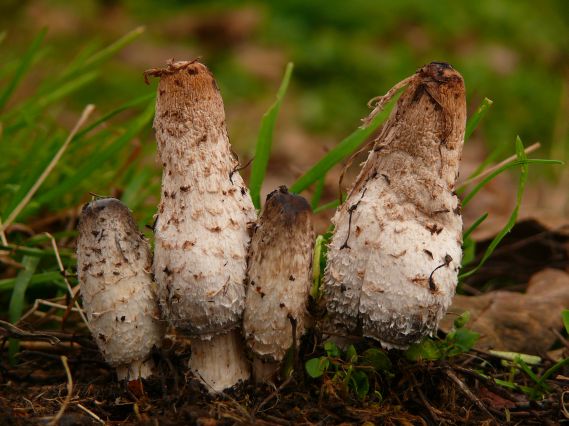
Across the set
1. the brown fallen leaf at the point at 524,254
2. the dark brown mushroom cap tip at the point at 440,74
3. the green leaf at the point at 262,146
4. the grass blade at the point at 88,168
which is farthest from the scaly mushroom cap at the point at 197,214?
the brown fallen leaf at the point at 524,254

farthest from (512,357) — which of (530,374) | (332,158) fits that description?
(332,158)

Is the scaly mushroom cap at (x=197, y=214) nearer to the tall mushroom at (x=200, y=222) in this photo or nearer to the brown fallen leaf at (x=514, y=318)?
the tall mushroom at (x=200, y=222)

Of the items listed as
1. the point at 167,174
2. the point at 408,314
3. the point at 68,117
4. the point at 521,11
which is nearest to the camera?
the point at 408,314

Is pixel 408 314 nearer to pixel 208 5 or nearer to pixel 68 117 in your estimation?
pixel 68 117

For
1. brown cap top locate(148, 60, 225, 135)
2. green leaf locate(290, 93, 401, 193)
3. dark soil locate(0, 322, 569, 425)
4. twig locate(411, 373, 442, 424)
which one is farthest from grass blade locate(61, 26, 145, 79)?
twig locate(411, 373, 442, 424)

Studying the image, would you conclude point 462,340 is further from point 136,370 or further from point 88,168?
point 88,168

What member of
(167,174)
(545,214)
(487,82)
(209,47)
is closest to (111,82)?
(209,47)
